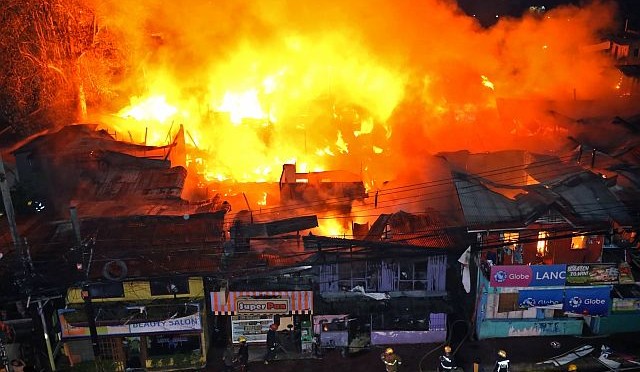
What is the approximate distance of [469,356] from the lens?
21.8m

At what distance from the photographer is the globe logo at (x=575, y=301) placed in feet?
71.6

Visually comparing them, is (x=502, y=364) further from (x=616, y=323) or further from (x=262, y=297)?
(x=262, y=297)

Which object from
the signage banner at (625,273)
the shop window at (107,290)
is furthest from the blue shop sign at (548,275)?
the shop window at (107,290)

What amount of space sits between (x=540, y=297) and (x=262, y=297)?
11730 mm

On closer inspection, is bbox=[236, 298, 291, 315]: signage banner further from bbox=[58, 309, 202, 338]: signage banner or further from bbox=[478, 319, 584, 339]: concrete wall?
bbox=[478, 319, 584, 339]: concrete wall

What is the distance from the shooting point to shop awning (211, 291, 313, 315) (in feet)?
70.6

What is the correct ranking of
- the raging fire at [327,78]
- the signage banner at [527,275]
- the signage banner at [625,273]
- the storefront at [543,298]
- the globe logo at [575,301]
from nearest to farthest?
the signage banner at [527,275]
the storefront at [543,298]
the signage banner at [625,273]
the globe logo at [575,301]
the raging fire at [327,78]

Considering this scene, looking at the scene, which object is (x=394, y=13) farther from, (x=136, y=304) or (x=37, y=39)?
(x=136, y=304)

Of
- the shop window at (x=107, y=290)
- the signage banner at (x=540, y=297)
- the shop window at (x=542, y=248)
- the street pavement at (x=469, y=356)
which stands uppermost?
the shop window at (x=542, y=248)

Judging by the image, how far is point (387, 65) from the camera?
45.6m

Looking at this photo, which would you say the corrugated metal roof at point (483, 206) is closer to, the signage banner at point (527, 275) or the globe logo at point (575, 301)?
the signage banner at point (527, 275)

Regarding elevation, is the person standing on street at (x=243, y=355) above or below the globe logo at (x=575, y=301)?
below

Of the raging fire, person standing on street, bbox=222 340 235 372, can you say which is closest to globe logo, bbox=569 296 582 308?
person standing on street, bbox=222 340 235 372

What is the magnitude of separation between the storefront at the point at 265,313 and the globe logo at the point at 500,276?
772cm
